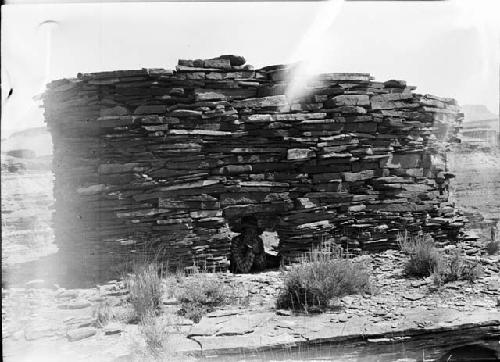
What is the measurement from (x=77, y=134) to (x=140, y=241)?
180 cm

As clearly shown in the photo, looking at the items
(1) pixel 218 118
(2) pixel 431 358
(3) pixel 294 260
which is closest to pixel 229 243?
(3) pixel 294 260

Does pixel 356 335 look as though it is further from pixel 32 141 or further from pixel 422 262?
pixel 32 141

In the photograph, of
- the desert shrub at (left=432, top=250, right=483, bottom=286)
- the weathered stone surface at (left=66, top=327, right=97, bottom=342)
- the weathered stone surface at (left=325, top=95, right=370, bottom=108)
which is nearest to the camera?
the weathered stone surface at (left=66, top=327, right=97, bottom=342)

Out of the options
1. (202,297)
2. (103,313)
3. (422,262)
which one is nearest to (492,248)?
(422,262)

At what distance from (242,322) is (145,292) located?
49.4 inches

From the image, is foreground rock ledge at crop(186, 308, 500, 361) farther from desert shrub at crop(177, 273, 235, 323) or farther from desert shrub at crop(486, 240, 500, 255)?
desert shrub at crop(486, 240, 500, 255)

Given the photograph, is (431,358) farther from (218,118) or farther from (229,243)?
(218,118)

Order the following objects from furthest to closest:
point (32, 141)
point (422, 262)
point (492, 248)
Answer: point (492, 248), point (32, 141), point (422, 262)

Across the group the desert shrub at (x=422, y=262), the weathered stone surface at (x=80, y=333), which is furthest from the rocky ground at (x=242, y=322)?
the desert shrub at (x=422, y=262)

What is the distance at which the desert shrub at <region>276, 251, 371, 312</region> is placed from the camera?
5.48 m

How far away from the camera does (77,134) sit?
657cm

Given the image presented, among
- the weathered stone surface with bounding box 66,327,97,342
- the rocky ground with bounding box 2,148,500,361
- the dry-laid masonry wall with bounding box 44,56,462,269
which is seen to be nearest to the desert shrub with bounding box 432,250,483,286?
the rocky ground with bounding box 2,148,500,361

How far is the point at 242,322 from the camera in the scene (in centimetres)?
504

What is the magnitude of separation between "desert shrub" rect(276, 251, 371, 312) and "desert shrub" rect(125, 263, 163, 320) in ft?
4.91
